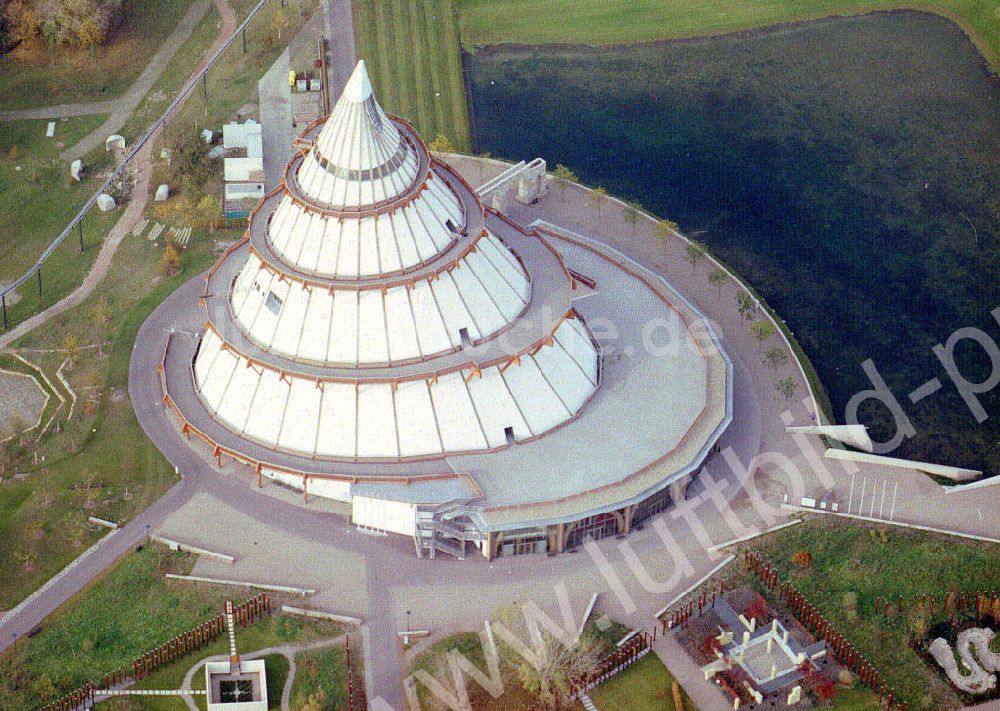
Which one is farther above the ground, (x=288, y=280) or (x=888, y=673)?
(x=288, y=280)

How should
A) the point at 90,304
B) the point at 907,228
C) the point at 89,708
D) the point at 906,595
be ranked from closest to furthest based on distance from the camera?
the point at 89,708 → the point at 906,595 → the point at 90,304 → the point at 907,228

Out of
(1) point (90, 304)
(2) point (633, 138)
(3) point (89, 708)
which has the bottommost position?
(3) point (89, 708)

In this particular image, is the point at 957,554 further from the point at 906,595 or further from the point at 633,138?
the point at 633,138

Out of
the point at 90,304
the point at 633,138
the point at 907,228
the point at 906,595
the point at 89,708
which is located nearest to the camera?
the point at 89,708

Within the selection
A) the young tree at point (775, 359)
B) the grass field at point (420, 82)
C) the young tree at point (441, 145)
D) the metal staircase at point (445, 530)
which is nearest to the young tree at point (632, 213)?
the young tree at point (441, 145)

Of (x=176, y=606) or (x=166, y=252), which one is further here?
(x=166, y=252)

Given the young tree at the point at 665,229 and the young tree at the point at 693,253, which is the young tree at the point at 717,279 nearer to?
the young tree at the point at 693,253

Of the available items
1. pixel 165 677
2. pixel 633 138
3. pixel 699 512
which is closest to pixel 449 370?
pixel 699 512
